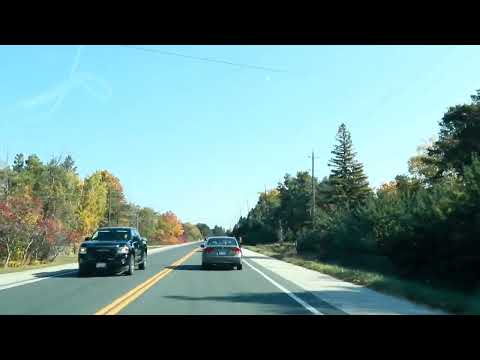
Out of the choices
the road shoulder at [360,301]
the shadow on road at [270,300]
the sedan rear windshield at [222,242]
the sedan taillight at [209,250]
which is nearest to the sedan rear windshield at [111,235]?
the sedan taillight at [209,250]

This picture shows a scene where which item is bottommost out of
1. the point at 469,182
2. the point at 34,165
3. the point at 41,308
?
the point at 41,308

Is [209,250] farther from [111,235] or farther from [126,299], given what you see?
[126,299]

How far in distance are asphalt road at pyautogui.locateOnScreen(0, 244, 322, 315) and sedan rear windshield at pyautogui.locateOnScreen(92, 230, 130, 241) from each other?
2.76 meters

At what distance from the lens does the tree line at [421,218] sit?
21.9m

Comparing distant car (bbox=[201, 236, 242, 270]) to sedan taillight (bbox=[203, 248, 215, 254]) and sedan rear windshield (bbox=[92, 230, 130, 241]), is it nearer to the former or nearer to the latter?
sedan taillight (bbox=[203, 248, 215, 254])

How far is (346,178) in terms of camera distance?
7969 cm

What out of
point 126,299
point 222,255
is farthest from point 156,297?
point 222,255

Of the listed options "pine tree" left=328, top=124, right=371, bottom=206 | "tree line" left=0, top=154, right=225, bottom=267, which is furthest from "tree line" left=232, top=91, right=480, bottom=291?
"tree line" left=0, top=154, right=225, bottom=267

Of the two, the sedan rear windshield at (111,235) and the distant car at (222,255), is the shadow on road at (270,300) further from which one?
the distant car at (222,255)

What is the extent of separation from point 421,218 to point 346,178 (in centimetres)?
5431
